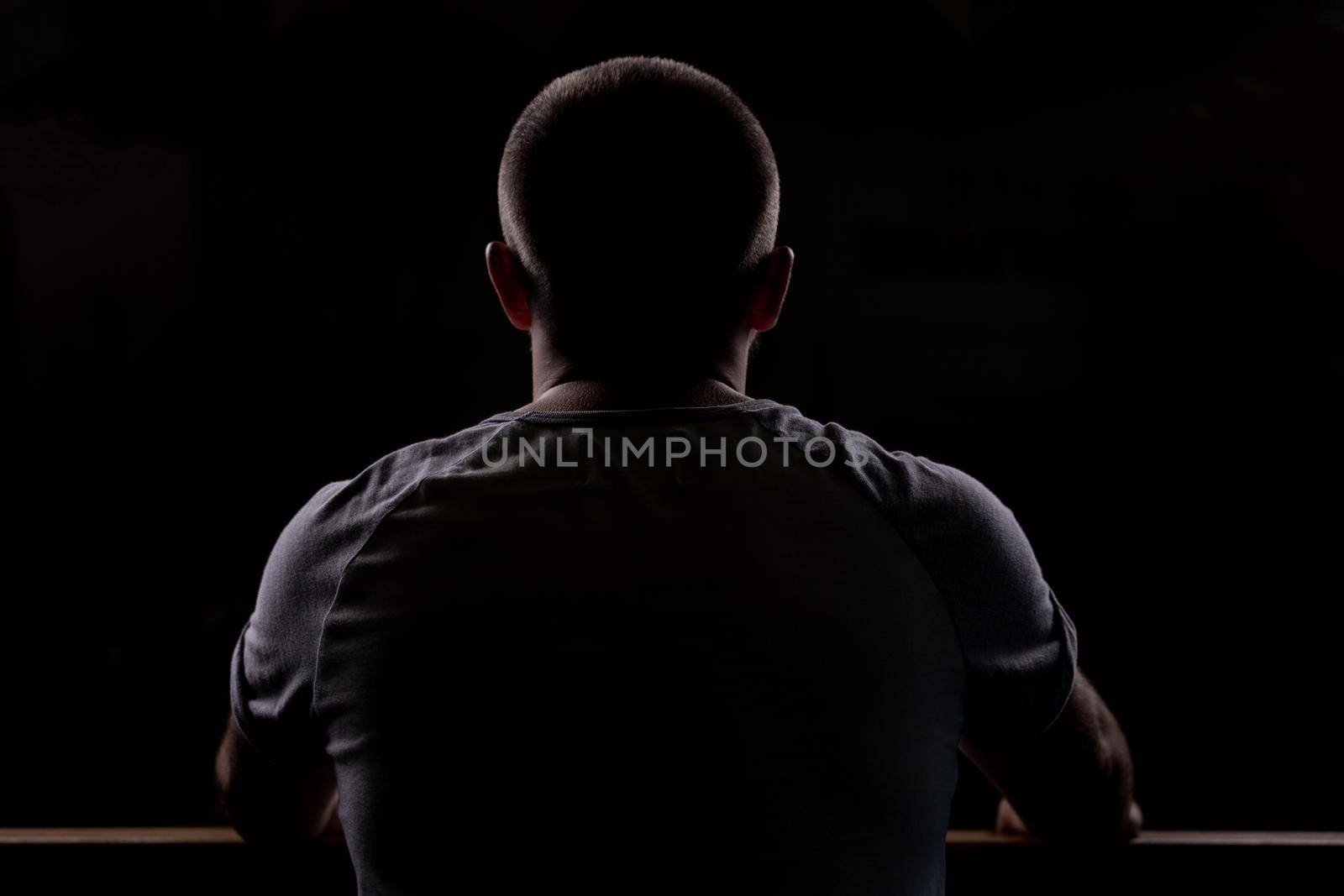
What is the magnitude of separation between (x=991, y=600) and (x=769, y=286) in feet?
1.10

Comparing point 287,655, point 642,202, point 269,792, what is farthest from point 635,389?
point 269,792

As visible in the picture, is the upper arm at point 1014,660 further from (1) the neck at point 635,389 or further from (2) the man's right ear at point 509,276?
(2) the man's right ear at point 509,276

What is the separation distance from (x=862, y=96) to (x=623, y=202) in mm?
1027

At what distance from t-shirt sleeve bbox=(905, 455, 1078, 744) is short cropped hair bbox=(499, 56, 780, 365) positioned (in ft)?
0.77

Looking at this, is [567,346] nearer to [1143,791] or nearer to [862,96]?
[862,96]

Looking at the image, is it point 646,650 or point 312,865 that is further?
point 312,865

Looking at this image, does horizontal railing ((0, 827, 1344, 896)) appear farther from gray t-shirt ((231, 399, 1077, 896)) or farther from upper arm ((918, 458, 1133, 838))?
gray t-shirt ((231, 399, 1077, 896))

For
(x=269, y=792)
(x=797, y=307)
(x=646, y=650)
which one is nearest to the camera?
(x=646, y=650)

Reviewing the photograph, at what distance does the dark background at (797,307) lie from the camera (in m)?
1.56

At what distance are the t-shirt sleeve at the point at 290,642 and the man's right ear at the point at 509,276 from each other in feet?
0.75

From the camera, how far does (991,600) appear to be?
28.2 inches

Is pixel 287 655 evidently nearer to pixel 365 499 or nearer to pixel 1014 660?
pixel 365 499

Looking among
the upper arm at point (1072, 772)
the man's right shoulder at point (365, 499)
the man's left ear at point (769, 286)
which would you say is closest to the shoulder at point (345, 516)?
the man's right shoulder at point (365, 499)

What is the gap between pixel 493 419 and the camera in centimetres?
77
